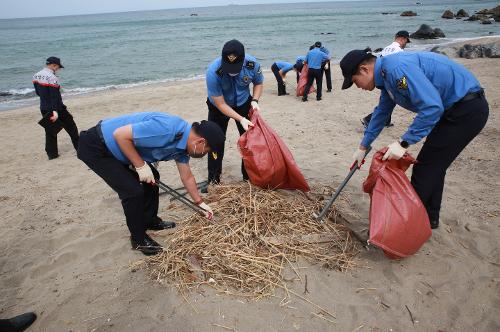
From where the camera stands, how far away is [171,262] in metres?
2.65

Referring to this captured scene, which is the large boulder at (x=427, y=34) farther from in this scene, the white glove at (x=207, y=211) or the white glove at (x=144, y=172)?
the white glove at (x=144, y=172)

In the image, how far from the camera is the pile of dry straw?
251 cm

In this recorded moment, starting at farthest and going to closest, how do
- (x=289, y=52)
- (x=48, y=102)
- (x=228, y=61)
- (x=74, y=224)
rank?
(x=289, y=52)
(x=48, y=102)
(x=74, y=224)
(x=228, y=61)

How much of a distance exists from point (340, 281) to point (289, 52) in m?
19.7

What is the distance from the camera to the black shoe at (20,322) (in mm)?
2181

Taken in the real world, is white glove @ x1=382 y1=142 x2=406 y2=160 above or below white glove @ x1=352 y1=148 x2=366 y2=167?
above

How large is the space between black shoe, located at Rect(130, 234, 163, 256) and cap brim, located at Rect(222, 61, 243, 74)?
1.67 m

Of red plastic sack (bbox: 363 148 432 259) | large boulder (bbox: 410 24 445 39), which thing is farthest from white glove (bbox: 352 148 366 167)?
large boulder (bbox: 410 24 445 39)

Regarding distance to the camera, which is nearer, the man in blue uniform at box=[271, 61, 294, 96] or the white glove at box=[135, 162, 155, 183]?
the white glove at box=[135, 162, 155, 183]

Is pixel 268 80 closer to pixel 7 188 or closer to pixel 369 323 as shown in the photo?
pixel 7 188

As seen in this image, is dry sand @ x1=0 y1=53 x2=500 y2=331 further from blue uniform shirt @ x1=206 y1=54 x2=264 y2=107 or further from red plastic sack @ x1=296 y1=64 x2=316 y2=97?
red plastic sack @ x1=296 y1=64 x2=316 y2=97

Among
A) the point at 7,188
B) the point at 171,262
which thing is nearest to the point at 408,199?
the point at 171,262

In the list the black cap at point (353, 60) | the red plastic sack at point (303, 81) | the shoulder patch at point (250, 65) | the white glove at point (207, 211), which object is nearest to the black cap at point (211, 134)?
the white glove at point (207, 211)

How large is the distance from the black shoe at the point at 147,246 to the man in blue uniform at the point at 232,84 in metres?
1.09
